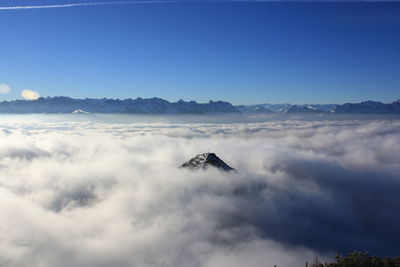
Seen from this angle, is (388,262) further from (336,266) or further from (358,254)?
(336,266)

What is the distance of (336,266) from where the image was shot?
7681 cm

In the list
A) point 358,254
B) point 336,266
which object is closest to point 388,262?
point 358,254

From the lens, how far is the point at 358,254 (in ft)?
257

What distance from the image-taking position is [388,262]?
244 feet

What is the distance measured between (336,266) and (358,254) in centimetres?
677

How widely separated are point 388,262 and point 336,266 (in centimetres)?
1181

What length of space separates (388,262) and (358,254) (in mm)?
6519
